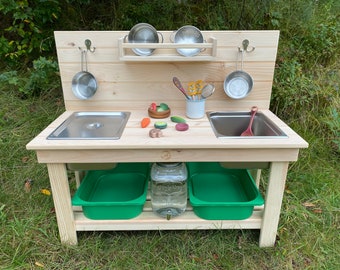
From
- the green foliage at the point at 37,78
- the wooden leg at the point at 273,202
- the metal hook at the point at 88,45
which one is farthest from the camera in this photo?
the green foliage at the point at 37,78

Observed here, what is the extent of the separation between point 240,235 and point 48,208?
1093 mm

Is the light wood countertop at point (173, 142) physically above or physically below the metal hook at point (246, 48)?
below

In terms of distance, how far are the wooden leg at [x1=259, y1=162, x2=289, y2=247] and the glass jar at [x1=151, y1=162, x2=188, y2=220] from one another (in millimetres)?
396

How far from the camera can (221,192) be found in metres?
1.53

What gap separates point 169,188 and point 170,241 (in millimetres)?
271

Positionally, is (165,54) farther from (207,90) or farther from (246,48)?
(246,48)

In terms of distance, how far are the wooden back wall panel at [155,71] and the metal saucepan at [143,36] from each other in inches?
1.6

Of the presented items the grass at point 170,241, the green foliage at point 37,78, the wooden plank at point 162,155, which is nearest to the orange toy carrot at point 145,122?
the wooden plank at point 162,155

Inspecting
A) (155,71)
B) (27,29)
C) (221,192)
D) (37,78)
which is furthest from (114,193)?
(27,29)

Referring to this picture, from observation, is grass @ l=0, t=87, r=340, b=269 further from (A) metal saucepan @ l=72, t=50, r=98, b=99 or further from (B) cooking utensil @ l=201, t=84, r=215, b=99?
(B) cooking utensil @ l=201, t=84, r=215, b=99

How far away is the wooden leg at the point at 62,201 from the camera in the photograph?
3.81 ft

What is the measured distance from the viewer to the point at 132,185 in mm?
1596

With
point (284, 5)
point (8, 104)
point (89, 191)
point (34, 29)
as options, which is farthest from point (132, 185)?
point (284, 5)

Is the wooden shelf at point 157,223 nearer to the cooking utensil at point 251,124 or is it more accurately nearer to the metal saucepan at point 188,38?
the cooking utensil at point 251,124
